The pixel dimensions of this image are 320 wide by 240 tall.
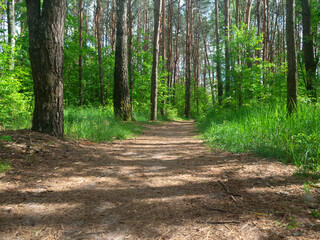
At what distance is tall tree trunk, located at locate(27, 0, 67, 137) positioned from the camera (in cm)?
426

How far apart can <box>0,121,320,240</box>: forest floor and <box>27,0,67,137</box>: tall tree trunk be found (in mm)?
862

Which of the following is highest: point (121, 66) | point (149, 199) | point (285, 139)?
point (121, 66)

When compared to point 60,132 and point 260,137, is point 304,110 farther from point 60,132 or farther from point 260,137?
point 60,132

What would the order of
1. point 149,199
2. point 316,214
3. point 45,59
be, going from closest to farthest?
point 316,214
point 149,199
point 45,59

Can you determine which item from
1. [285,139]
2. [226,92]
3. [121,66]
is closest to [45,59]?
[285,139]

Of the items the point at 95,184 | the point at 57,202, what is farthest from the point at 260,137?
the point at 57,202

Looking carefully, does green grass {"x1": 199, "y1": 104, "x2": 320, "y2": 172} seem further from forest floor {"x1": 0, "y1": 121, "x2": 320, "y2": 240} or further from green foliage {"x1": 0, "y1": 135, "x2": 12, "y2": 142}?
green foliage {"x1": 0, "y1": 135, "x2": 12, "y2": 142}

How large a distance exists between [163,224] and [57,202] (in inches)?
45.1

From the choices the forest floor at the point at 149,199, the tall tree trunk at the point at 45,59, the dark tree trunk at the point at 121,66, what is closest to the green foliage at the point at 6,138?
the forest floor at the point at 149,199

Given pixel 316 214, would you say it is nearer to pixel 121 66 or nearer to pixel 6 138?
pixel 6 138

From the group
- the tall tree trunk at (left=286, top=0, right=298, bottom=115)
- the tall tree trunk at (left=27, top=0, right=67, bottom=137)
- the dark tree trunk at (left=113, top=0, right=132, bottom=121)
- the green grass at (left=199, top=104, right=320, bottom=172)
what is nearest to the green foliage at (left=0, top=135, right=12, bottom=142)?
the tall tree trunk at (left=27, top=0, right=67, bottom=137)

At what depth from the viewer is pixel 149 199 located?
2.16m

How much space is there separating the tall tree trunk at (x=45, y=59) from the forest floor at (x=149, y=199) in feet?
2.83

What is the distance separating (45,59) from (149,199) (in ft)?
12.5
